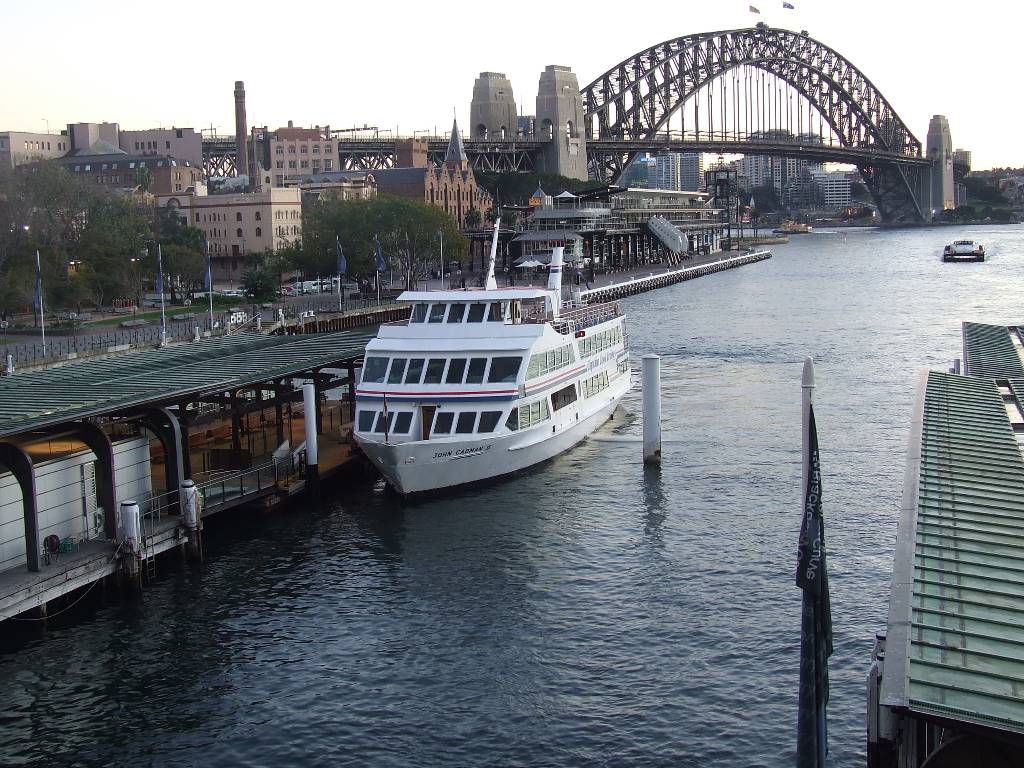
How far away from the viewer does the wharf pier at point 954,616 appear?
12.0 metres

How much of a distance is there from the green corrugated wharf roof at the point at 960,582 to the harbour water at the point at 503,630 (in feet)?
12.6

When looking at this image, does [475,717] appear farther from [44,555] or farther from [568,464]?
[568,464]

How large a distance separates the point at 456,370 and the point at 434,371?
599 millimetres

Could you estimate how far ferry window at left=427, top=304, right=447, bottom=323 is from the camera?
36.7 meters

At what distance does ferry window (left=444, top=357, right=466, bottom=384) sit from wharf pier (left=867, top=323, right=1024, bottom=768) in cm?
1445

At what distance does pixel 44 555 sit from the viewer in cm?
2508

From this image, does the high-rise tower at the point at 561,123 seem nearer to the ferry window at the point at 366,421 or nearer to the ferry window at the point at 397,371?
the ferry window at the point at 397,371

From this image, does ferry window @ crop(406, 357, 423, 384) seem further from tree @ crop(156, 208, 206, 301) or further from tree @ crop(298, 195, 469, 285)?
tree @ crop(298, 195, 469, 285)

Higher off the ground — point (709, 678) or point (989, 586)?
point (989, 586)

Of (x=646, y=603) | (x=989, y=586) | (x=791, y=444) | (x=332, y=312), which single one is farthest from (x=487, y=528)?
(x=332, y=312)

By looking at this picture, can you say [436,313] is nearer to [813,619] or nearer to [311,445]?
[311,445]

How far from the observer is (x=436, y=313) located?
36.8 metres

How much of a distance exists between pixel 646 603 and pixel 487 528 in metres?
6.89

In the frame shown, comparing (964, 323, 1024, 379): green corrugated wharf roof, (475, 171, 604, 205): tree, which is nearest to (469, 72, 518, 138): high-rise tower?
(475, 171, 604, 205): tree
